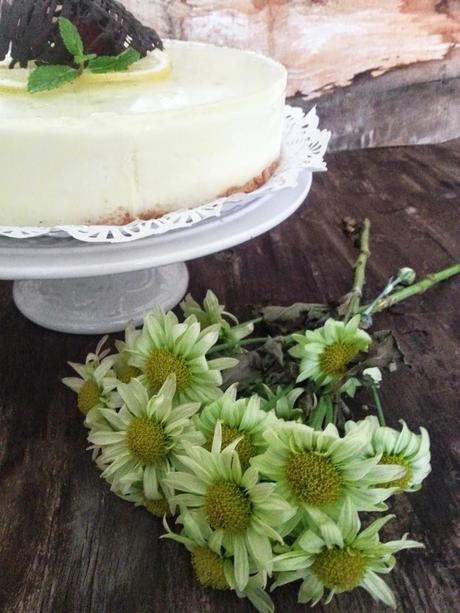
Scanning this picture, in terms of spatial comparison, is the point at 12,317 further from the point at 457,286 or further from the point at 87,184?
the point at 457,286

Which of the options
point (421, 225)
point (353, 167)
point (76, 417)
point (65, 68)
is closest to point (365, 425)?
point (76, 417)

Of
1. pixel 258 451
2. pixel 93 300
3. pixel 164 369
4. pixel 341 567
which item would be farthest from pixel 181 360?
pixel 93 300

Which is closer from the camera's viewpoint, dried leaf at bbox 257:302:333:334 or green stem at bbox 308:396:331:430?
green stem at bbox 308:396:331:430

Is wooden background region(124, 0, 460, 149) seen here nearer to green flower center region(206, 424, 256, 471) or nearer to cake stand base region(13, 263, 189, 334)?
cake stand base region(13, 263, 189, 334)

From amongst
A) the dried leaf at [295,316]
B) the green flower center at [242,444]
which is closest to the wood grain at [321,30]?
the dried leaf at [295,316]

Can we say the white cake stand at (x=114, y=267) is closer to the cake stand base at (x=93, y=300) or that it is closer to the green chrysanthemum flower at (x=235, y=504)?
the cake stand base at (x=93, y=300)

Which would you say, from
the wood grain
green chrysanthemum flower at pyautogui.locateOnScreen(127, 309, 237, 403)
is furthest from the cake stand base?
the wood grain
